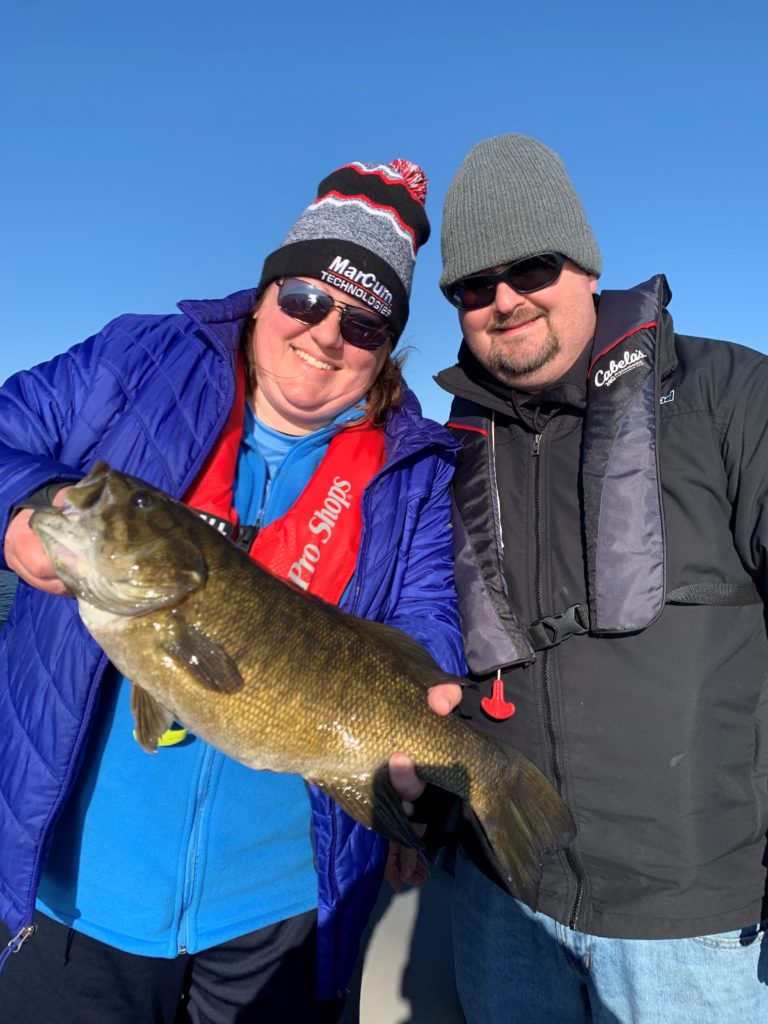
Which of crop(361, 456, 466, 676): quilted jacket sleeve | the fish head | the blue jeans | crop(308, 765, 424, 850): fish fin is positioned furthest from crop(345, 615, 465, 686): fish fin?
the blue jeans

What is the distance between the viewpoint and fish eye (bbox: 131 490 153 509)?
2.37 m

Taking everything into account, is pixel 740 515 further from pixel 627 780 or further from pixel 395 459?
pixel 395 459

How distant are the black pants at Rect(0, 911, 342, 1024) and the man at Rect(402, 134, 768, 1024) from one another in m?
1.02

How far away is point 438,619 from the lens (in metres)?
3.16

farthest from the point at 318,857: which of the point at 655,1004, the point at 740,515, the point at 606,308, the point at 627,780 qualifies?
the point at 606,308

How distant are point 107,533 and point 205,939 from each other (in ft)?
5.75

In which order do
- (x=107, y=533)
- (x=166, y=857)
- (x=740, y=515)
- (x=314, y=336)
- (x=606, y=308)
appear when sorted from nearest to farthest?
(x=107, y=533) → (x=166, y=857) → (x=740, y=515) → (x=314, y=336) → (x=606, y=308)

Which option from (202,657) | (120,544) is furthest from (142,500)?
(202,657)

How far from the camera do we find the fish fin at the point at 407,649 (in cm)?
267

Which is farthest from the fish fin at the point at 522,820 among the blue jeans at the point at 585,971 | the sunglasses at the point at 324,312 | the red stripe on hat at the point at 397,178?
the red stripe on hat at the point at 397,178

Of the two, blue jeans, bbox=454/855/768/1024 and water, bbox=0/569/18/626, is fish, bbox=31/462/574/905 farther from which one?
water, bbox=0/569/18/626

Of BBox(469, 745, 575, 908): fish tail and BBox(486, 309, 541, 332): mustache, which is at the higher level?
BBox(486, 309, 541, 332): mustache

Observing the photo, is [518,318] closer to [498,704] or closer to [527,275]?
[527,275]

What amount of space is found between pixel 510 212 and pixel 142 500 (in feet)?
7.93
